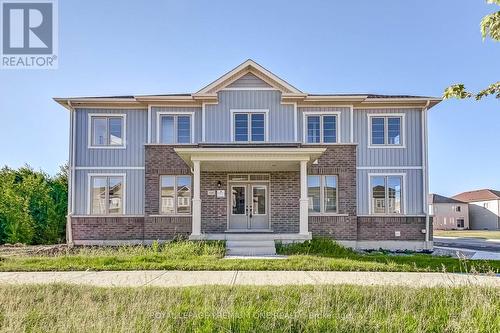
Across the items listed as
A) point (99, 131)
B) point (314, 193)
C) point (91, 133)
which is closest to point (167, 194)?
point (99, 131)

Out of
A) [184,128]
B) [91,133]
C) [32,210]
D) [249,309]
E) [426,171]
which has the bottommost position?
[249,309]

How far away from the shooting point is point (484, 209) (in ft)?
165

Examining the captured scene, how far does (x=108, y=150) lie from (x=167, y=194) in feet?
10.4

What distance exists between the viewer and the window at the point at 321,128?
1482 centimetres

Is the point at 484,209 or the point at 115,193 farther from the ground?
the point at 115,193

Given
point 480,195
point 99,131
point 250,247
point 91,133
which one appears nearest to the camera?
point 250,247

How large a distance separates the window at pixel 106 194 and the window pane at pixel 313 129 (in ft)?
27.0

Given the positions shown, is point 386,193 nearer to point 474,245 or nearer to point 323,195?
point 323,195

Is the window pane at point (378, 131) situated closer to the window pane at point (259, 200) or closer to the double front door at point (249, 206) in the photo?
the double front door at point (249, 206)

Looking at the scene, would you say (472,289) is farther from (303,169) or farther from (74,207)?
(74,207)

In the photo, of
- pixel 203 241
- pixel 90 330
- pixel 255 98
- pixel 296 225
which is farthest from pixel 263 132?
pixel 90 330

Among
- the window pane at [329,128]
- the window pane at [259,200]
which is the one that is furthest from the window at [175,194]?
the window pane at [329,128]

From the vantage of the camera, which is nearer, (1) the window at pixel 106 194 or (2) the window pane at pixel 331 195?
(2) the window pane at pixel 331 195

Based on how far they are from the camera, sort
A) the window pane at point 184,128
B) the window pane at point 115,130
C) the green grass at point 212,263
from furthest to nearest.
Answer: the window pane at point 115,130 → the window pane at point 184,128 → the green grass at point 212,263
